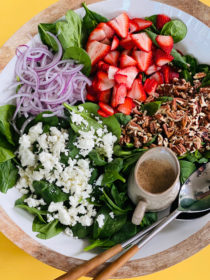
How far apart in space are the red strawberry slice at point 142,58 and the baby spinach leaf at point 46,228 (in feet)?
3.36

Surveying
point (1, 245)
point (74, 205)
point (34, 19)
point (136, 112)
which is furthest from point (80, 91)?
point (1, 245)

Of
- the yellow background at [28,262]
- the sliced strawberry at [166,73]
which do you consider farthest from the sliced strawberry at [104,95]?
the yellow background at [28,262]

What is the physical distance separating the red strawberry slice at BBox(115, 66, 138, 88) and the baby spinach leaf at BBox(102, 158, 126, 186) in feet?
1.51

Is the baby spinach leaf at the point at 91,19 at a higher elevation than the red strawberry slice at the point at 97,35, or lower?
higher

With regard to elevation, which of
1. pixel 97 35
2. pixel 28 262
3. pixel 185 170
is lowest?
pixel 28 262

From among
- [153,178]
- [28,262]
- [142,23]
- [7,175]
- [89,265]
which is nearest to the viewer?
[89,265]

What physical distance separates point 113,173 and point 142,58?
2.32 ft

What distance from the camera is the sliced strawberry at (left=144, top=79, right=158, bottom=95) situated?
83.1 inches

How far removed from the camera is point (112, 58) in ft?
6.89

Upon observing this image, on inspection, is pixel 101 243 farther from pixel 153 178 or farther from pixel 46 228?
pixel 153 178

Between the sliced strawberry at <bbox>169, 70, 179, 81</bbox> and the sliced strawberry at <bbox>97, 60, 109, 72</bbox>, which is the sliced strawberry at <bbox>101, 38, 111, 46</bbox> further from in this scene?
the sliced strawberry at <bbox>169, 70, 179, 81</bbox>

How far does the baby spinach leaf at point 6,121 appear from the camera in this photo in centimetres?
202

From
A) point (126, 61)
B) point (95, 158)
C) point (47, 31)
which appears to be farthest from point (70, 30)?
point (95, 158)

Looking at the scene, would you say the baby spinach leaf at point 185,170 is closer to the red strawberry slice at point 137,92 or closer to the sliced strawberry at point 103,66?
the red strawberry slice at point 137,92
